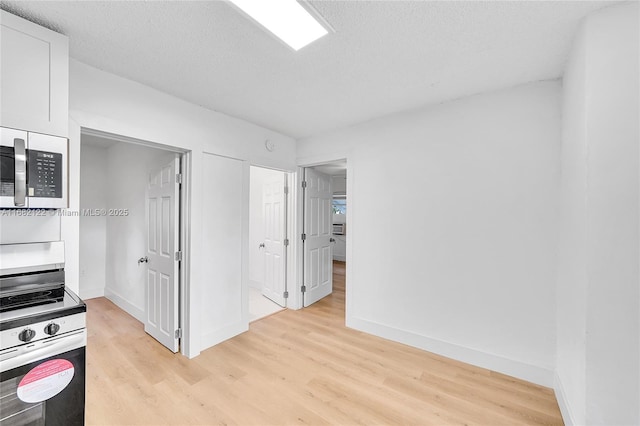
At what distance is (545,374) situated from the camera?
2.14m

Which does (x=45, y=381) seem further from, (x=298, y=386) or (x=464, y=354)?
(x=464, y=354)

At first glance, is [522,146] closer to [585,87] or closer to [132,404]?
[585,87]

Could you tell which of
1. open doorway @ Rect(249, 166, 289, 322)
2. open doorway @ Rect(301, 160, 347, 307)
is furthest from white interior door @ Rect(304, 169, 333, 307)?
open doorway @ Rect(249, 166, 289, 322)

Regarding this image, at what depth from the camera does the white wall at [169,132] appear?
6.17 ft

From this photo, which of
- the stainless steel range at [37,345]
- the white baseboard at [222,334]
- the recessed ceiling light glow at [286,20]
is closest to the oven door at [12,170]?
the stainless steel range at [37,345]

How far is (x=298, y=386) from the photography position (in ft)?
7.00

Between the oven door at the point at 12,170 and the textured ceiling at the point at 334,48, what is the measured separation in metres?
0.75

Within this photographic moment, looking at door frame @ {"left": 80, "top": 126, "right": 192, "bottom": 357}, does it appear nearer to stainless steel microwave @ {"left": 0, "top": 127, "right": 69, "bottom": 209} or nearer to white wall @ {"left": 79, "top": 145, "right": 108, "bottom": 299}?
stainless steel microwave @ {"left": 0, "top": 127, "right": 69, "bottom": 209}

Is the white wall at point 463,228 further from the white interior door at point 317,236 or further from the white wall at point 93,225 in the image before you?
the white wall at point 93,225

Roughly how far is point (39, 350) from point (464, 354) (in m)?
3.04

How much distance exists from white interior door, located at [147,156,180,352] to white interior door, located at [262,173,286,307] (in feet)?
5.12

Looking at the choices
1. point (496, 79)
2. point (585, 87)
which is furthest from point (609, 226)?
point (496, 79)

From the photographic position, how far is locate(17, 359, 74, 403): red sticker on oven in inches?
48.0

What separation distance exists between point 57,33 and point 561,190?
11.8ft
